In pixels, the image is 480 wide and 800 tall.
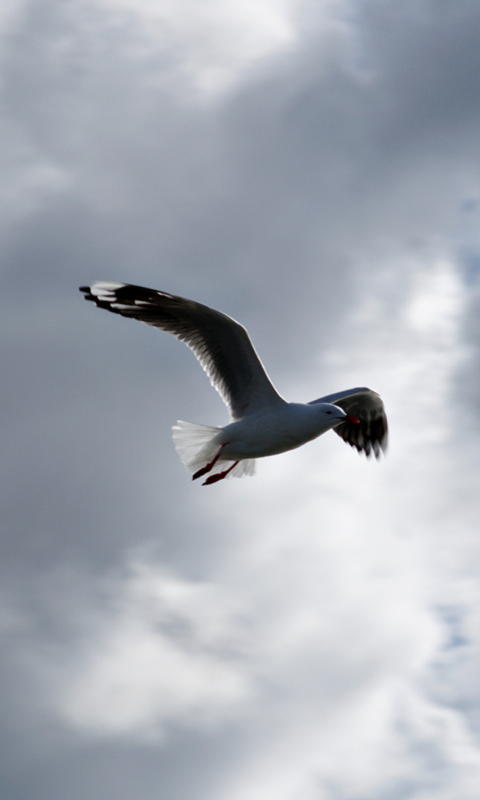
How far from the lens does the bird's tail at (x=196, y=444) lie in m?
11.9

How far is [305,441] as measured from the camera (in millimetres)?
11594

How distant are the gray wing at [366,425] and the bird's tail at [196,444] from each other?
9.28 ft

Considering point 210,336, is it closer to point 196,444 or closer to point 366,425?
point 196,444

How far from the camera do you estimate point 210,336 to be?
11719mm

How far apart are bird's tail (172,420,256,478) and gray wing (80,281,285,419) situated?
0.41m

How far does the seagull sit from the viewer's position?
37.4 feet

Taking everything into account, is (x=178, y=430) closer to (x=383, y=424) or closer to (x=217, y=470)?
(x=217, y=470)

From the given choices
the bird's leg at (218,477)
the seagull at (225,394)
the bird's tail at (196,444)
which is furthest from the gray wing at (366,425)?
the bird's tail at (196,444)

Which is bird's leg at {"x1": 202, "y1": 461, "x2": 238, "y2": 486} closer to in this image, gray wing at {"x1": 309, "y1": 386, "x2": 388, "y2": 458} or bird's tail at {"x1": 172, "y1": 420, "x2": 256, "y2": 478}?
bird's tail at {"x1": 172, "y1": 420, "x2": 256, "y2": 478}

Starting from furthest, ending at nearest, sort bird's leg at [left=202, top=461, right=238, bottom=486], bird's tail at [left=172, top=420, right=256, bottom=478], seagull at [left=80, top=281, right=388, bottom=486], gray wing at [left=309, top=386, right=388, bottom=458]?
gray wing at [left=309, top=386, right=388, bottom=458], bird's leg at [left=202, top=461, right=238, bottom=486], bird's tail at [left=172, top=420, right=256, bottom=478], seagull at [left=80, top=281, right=388, bottom=486]

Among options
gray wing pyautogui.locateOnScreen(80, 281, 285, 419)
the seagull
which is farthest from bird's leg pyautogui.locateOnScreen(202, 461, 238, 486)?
gray wing pyautogui.locateOnScreen(80, 281, 285, 419)

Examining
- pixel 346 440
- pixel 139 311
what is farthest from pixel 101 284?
pixel 346 440

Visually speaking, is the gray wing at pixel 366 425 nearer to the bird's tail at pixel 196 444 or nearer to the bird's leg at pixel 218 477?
the bird's leg at pixel 218 477

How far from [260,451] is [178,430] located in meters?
1.21
